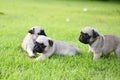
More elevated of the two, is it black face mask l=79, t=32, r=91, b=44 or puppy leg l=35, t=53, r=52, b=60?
black face mask l=79, t=32, r=91, b=44

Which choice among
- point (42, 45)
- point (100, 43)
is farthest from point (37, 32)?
point (100, 43)

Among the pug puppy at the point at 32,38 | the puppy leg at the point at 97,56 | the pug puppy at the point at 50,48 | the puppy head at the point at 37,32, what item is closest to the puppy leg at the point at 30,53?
the pug puppy at the point at 32,38

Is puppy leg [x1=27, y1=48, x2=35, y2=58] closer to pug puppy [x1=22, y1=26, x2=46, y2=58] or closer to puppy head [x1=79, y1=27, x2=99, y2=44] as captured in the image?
pug puppy [x1=22, y1=26, x2=46, y2=58]

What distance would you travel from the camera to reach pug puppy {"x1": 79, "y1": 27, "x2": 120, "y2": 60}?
306 inches

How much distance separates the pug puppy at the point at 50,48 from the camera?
7.53 metres

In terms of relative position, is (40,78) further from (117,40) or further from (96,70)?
(117,40)

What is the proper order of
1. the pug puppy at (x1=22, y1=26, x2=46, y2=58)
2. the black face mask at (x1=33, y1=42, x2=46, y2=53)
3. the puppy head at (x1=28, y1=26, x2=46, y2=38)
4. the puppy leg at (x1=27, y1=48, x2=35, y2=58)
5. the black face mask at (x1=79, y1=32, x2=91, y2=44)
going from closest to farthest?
the black face mask at (x1=33, y1=42, x2=46, y2=53) < the black face mask at (x1=79, y1=32, x2=91, y2=44) < the puppy leg at (x1=27, y1=48, x2=35, y2=58) < the pug puppy at (x1=22, y1=26, x2=46, y2=58) < the puppy head at (x1=28, y1=26, x2=46, y2=38)

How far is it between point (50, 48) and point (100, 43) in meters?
1.21

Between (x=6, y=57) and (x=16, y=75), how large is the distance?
1362mm

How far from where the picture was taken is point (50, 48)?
7.77 m

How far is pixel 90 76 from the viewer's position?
253 inches

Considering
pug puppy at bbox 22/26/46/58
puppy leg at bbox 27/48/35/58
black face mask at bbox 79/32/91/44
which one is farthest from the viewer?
pug puppy at bbox 22/26/46/58

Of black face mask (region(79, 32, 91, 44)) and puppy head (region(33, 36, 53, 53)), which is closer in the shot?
puppy head (region(33, 36, 53, 53))

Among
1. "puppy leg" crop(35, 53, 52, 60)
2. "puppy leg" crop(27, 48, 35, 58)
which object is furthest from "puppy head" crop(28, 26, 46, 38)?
"puppy leg" crop(35, 53, 52, 60)
